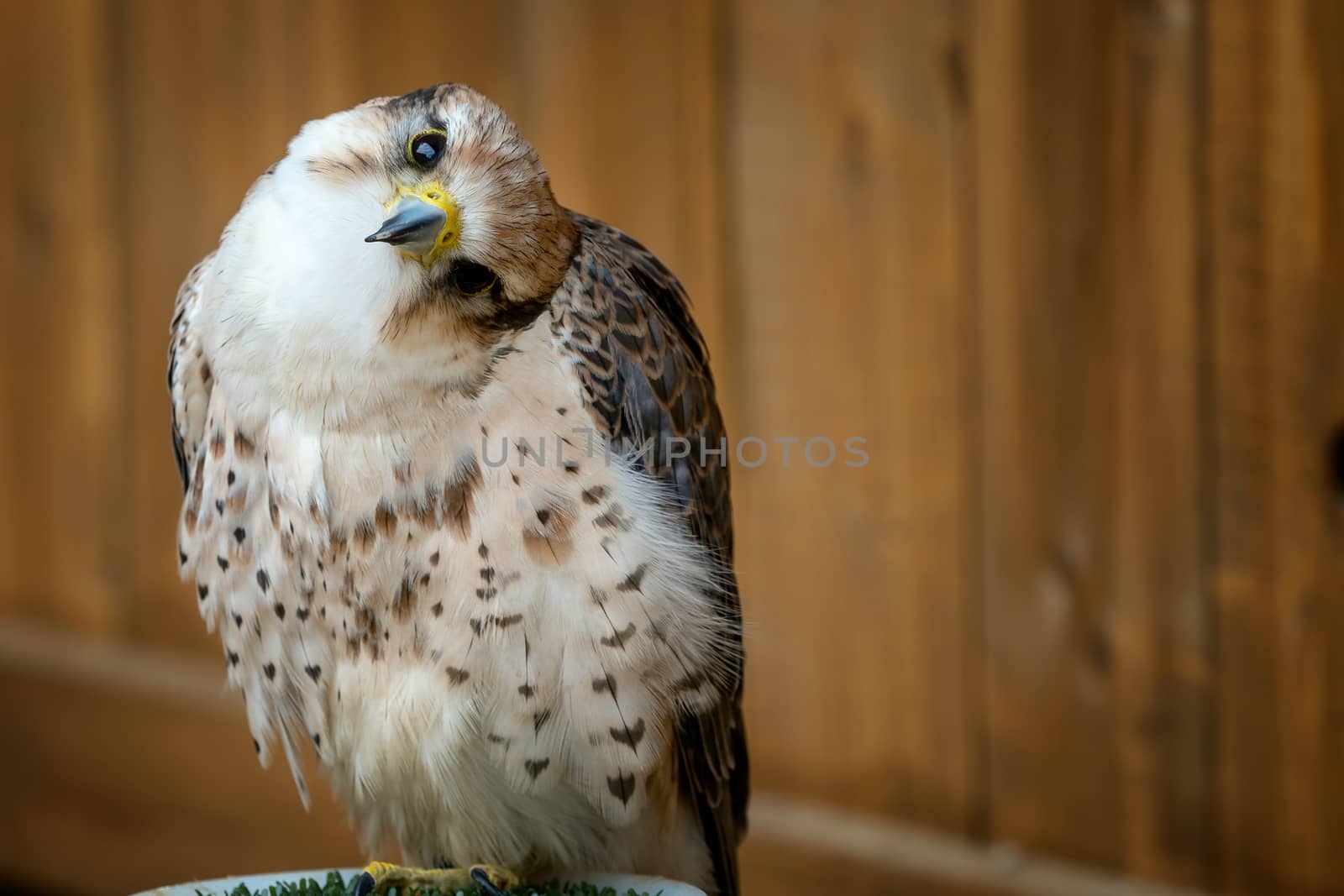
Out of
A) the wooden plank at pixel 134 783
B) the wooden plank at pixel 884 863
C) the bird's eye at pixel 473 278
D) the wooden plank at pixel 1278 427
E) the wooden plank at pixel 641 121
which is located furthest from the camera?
the wooden plank at pixel 134 783

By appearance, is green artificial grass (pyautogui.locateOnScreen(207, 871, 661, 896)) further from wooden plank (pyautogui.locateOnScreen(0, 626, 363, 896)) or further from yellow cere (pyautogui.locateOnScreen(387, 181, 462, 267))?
wooden plank (pyautogui.locateOnScreen(0, 626, 363, 896))

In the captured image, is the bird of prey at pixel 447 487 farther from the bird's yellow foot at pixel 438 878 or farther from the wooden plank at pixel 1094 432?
the wooden plank at pixel 1094 432

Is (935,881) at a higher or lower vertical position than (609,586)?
lower

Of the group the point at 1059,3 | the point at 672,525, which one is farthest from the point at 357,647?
the point at 1059,3

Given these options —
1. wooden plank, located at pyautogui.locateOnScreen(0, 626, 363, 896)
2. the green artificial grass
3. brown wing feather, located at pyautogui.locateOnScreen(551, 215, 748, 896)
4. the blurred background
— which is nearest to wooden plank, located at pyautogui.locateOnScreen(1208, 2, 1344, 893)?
the blurred background

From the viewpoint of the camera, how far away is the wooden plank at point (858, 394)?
10.7 feet

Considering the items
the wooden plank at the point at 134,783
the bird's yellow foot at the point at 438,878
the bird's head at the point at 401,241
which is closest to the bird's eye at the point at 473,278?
the bird's head at the point at 401,241

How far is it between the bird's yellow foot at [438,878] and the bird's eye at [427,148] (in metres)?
0.95

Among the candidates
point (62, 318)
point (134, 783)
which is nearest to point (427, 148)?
point (62, 318)

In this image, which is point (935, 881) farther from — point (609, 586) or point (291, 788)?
point (291, 788)

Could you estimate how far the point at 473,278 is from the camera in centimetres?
179

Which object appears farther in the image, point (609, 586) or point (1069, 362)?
point (1069, 362)

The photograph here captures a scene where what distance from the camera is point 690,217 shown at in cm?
358

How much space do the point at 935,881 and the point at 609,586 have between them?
1.80m
